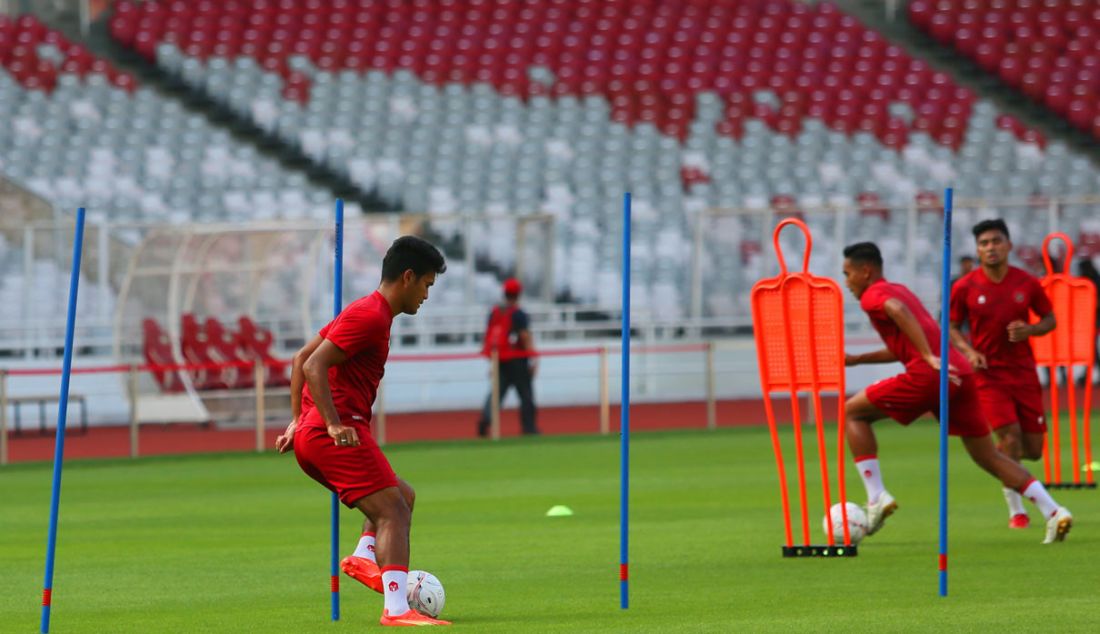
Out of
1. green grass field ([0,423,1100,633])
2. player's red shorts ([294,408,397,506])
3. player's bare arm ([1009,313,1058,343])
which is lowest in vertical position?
green grass field ([0,423,1100,633])

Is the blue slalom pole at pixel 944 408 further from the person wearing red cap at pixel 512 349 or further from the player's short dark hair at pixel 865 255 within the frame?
the person wearing red cap at pixel 512 349

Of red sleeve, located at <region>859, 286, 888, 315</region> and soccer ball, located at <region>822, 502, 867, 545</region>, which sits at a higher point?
red sleeve, located at <region>859, 286, 888, 315</region>

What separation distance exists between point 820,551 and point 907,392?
1261 millimetres

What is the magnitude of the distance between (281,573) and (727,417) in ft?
52.9

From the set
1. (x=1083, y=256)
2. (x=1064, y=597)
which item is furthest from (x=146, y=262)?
(x=1064, y=597)

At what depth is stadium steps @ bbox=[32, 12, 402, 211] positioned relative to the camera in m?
35.0

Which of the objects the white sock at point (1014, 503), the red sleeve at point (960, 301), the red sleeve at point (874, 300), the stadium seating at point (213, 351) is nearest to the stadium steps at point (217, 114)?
the stadium seating at point (213, 351)

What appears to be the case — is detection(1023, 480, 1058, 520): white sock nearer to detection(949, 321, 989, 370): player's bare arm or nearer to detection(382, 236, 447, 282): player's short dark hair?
detection(949, 321, 989, 370): player's bare arm

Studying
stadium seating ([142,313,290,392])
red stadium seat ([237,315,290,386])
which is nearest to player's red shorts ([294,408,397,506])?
stadium seating ([142,313,290,392])

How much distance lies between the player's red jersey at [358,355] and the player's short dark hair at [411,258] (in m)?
0.14

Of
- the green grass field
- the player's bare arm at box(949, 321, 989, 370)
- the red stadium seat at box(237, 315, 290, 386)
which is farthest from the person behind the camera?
the red stadium seat at box(237, 315, 290, 386)

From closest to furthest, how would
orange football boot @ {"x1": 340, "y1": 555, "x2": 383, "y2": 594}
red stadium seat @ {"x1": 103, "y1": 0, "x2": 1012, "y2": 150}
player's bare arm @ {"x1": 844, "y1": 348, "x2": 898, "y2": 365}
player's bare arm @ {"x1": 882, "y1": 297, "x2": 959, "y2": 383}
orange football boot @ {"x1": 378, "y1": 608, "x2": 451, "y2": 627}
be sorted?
orange football boot @ {"x1": 378, "y1": 608, "x2": 451, "y2": 627}, orange football boot @ {"x1": 340, "y1": 555, "x2": 383, "y2": 594}, player's bare arm @ {"x1": 882, "y1": 297, "x2": 959, "y2": 383}, player's bare arm @ {"x1": 844, "y1": 348, "x2": 898, "y2": 365}, red stadium seat @ {"x1": 103, "y1": 0, "x2": 1012, "y2": 150}

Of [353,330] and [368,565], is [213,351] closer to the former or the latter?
[368,565]

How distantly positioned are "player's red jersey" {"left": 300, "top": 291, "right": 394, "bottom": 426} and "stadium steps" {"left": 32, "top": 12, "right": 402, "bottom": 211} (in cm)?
2553
